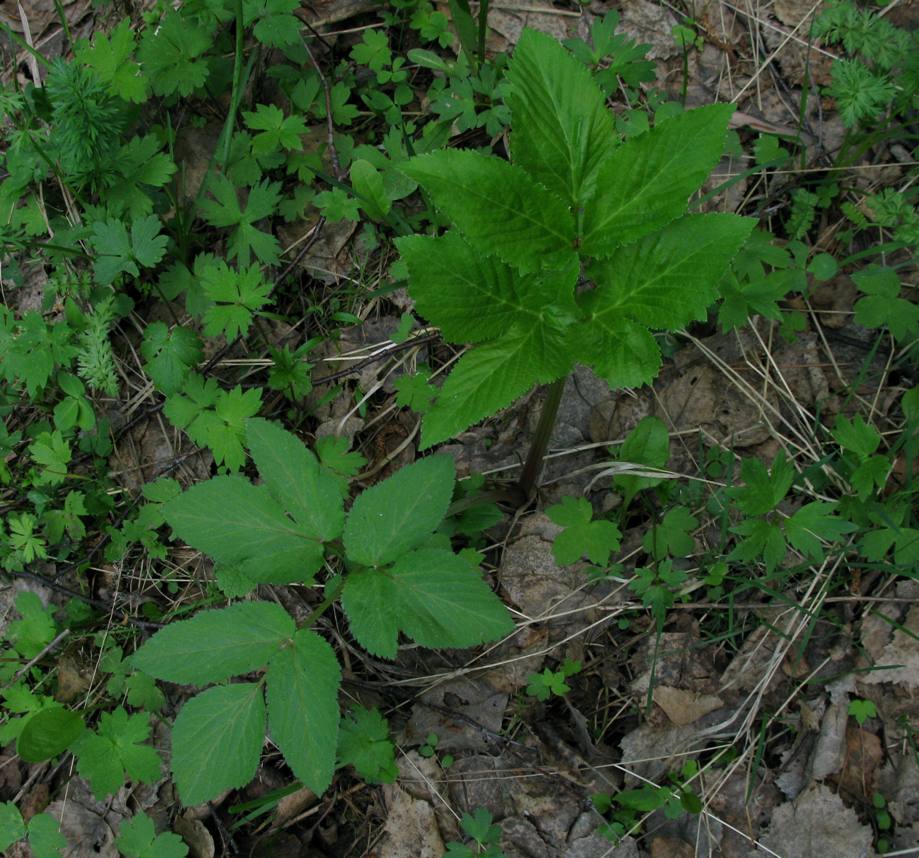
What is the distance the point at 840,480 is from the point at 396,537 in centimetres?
147

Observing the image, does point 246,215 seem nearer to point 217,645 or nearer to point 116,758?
point 217,645

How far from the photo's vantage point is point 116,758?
239 centimetres

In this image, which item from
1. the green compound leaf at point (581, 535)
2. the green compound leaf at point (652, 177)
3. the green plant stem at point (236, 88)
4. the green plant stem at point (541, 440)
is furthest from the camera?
the green plant stem at point (236, 88)

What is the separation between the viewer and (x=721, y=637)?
7.54ft

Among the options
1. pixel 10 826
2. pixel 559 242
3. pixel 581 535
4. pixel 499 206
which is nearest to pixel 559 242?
pixel 559 242

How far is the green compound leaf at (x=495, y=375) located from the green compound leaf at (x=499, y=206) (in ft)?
0.52

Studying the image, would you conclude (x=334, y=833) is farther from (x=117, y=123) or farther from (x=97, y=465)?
(x=117, y=123)

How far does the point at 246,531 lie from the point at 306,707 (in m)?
0.44

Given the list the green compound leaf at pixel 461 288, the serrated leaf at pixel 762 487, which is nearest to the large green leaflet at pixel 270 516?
the green compound leaf at pixel 461 288

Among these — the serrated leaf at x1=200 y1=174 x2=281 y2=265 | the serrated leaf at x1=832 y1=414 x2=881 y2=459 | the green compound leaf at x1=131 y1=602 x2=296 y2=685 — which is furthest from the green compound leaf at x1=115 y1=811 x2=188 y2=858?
the serrated leaf at x1=832 y1=414 x2=881 y2=459

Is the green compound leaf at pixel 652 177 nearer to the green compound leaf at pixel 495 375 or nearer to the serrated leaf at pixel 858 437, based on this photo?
the green compound leaf at pixel 495 375

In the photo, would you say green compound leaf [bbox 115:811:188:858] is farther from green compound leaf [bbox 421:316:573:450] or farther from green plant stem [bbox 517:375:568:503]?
green compound leaf [bbox 421:316:573:450]

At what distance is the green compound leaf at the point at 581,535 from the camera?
2.30 meters

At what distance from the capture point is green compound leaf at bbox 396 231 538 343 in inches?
63.4
